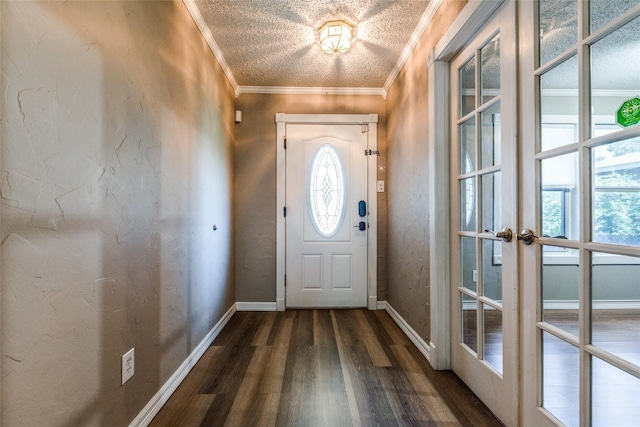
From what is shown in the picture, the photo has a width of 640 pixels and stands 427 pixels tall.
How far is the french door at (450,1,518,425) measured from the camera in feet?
4.37

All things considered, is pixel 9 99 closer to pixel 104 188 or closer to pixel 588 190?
pixel 104 188

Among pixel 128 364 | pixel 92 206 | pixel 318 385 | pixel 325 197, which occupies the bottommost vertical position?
pixel 318 385

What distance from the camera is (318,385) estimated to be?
5.61ft

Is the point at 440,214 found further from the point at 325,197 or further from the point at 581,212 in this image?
the point at 325,197

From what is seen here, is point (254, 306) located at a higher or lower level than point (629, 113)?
lower

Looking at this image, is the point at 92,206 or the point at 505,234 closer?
the point at 92,206

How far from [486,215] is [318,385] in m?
1.31

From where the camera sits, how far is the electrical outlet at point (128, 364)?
122cm

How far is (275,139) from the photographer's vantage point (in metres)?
3.20

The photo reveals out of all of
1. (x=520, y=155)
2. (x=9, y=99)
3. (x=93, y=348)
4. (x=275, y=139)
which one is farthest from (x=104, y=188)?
(x=275, y=139)

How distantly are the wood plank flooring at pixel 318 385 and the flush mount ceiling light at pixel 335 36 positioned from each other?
2228mm

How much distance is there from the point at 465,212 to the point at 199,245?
1.76 m

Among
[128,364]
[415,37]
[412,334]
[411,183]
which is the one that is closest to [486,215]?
[411,183]

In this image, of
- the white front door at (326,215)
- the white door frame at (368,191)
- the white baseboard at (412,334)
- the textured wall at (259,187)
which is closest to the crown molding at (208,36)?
the textured wall at (259,187)
